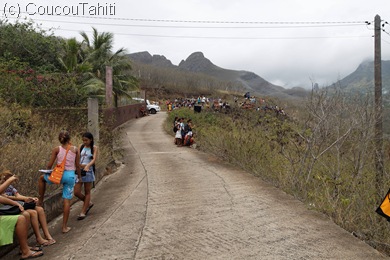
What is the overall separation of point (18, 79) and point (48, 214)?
9.32 metres

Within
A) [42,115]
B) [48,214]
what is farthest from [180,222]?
[42,115]

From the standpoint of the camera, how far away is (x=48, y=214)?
6359 mm

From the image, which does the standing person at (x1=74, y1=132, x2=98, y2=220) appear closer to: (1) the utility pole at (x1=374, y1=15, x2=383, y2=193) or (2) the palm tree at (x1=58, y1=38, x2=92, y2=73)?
(1) the utility pole at (x1=374, y1=15, x2=383, y2=193)

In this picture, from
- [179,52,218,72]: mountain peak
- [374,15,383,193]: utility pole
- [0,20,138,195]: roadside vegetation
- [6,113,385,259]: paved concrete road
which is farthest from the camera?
[179,52,218,72]: mountain peak

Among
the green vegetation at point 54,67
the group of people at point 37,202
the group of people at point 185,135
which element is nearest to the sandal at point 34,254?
the group of people at point 37,202

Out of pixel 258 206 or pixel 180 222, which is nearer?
pixel 180 222

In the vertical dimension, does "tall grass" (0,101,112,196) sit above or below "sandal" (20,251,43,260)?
above

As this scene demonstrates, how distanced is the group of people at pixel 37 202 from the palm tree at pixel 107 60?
725 inches

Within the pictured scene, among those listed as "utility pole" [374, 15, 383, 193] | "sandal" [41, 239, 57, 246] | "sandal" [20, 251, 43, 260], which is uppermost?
"utility pole" [374, 15, 383, 193]

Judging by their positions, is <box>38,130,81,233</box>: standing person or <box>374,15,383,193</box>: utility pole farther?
<box>374,15,383,193</box>: utility pole

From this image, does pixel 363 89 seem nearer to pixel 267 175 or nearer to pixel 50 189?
pixel 267 175

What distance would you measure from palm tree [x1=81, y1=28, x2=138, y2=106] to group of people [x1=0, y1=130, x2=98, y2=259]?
1841cm

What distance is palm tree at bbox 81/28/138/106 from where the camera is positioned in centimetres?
2511

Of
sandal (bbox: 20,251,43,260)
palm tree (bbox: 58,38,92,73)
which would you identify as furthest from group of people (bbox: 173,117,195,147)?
sandal (bbox: 20,251,43,260)
